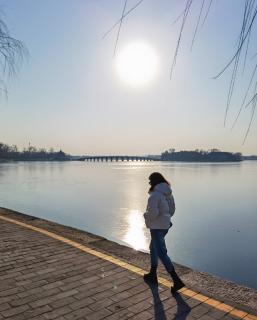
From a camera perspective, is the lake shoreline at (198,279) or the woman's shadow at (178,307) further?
the lake shoreline at (198,279)

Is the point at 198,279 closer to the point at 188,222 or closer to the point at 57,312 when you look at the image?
the point at 57,312

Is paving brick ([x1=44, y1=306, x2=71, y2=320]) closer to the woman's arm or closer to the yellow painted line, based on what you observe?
the yellow painted line

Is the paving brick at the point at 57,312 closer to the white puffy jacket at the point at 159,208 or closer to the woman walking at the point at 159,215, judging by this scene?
the woman walking at the point at 159,215

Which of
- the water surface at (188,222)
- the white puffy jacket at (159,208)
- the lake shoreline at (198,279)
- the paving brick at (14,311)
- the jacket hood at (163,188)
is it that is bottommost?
the water surface at (188,222)

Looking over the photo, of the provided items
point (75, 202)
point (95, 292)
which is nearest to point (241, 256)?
point (95, 292)

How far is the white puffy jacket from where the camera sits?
511cm

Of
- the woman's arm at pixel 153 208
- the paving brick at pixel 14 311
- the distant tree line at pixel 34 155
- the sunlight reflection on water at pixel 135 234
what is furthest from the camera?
the distant tree line at pixel 34 155

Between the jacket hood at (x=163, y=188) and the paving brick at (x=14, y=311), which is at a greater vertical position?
the jacket hood at (x=163, y=188)

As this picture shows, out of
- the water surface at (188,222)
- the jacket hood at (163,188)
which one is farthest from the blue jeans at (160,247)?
the water surface at (188,222)

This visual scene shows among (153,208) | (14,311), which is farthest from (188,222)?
(14,311)

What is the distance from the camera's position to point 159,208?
16.9 ft

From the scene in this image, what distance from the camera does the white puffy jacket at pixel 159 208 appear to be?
5.11 meters

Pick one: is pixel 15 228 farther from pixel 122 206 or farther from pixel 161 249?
pixel 122 206

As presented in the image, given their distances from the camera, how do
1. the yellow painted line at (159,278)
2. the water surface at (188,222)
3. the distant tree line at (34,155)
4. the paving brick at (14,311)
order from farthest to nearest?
1. the distant tree line at (34,155)
2. the water surface at (188,222)
3. the yellow painted line at (159,278)
4. the paving brick at (14,311)
